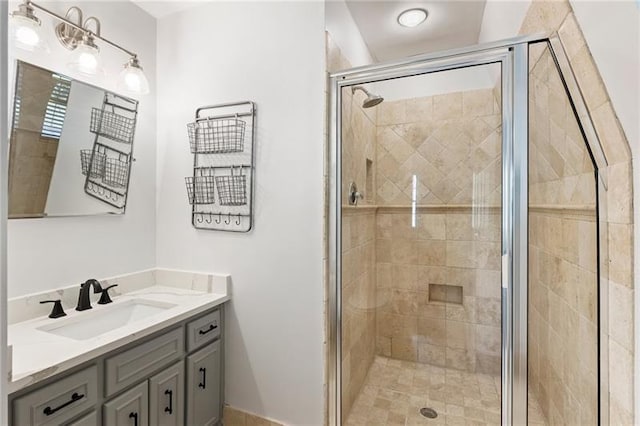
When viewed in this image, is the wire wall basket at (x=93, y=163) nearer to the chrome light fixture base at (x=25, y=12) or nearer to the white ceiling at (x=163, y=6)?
the chrome light fixture base at (x=25, y=12)

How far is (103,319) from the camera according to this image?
62.5 inches

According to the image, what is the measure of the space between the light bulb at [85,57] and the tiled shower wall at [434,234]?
159 cm

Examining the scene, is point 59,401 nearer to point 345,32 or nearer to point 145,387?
point 145,387

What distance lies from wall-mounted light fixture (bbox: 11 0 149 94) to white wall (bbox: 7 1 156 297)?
0.04m

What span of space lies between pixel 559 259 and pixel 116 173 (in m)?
2.32

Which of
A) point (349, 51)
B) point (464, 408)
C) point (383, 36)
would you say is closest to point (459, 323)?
point (464, 408)

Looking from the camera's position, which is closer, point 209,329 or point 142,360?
point 142,360

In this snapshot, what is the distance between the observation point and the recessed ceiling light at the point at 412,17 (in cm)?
197

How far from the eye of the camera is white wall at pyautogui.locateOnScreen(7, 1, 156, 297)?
144 centimetres

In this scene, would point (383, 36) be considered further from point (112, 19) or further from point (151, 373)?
point (151, 373)

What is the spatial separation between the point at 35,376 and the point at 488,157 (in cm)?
212

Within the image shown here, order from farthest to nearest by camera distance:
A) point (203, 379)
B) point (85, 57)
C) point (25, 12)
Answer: point (203, 379) → point (85, 57) → point (25, 12)

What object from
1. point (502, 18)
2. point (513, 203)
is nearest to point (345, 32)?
point (502, 18)

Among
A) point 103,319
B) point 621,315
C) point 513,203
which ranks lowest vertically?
point 103,319
